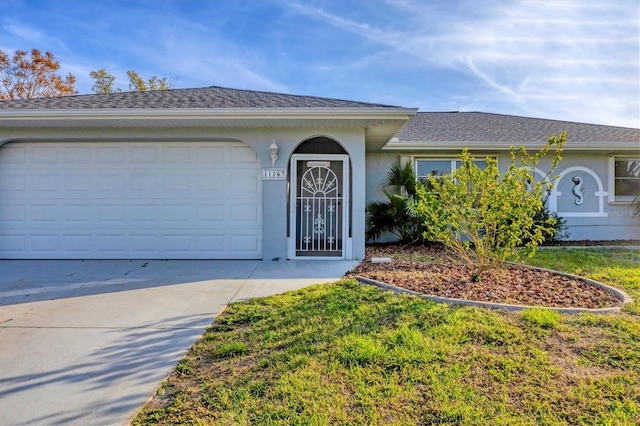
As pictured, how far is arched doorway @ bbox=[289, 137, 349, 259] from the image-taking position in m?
7.84

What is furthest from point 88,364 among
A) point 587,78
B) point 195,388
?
point 587,78

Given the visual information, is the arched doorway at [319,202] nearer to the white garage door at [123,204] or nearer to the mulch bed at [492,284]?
the white garage door at [123,204]

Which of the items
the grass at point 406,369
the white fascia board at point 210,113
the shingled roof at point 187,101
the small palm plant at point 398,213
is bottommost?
the grass at point 406,369

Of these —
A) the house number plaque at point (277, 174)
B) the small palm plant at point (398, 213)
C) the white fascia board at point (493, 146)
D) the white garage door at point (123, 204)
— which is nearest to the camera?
the house number plaque at point (277, 174)

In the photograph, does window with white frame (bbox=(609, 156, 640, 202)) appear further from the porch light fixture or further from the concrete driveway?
the porch light fixture

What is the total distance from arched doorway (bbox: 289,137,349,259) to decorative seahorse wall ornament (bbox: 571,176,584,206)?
7.07m

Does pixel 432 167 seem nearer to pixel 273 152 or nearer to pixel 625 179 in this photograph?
pixel 273 152

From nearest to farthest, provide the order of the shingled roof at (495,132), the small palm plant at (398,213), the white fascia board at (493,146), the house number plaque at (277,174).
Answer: the house number plaque at (277,174) < the small palm plant at (398,213) < the white fascia board at (493,146) < the shingled roof at (495,132)

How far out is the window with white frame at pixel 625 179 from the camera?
10.3m

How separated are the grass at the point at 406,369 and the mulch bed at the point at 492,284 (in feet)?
1.63

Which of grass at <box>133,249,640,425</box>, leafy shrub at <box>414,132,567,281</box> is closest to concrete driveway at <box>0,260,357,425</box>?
grass at <box>133,249,640,425</box>

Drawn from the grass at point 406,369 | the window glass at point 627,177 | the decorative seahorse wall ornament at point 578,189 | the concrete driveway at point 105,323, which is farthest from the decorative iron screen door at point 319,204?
the window glass at point 627,177

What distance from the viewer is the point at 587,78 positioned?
978 cm

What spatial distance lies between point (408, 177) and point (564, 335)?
643 cm
